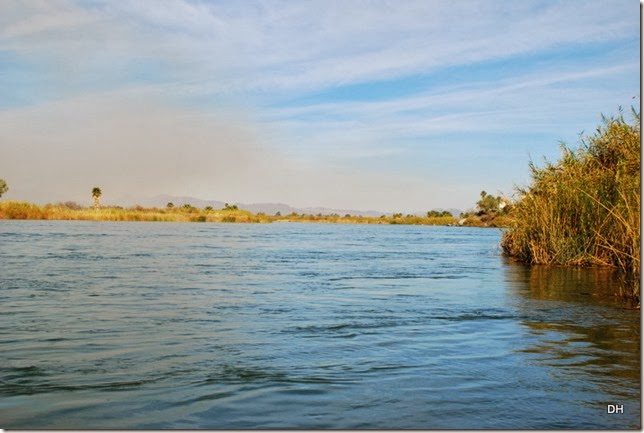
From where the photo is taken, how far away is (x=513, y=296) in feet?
44.2


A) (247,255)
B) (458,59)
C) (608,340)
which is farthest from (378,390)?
(247,255)

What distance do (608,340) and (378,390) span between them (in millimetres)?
4104

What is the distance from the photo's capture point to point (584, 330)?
30.6 ft

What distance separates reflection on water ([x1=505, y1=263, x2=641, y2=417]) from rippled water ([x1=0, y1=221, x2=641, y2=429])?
33mm

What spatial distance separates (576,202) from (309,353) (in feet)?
44.5

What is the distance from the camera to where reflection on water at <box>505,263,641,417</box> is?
6.47 meters

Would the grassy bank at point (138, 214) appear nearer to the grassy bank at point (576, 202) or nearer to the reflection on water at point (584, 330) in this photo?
the grassy bank at point (576, 202)

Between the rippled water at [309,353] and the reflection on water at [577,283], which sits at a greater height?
the reflection on water at [577,283]

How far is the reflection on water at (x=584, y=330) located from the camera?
6.47 metres

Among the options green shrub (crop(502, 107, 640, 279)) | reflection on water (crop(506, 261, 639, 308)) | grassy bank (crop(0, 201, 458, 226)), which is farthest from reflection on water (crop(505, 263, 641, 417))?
grassy bank (crop(0, 201, 458, 226))

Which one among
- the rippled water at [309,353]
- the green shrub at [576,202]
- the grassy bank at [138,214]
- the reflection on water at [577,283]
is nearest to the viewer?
the rippled water at [309,353]

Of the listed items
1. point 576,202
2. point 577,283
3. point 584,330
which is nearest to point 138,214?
point 576,202

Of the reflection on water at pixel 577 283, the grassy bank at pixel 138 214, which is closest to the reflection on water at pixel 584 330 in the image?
the reflection on water at pixel 577 283

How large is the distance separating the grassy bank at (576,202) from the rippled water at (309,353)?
286 centimetres
